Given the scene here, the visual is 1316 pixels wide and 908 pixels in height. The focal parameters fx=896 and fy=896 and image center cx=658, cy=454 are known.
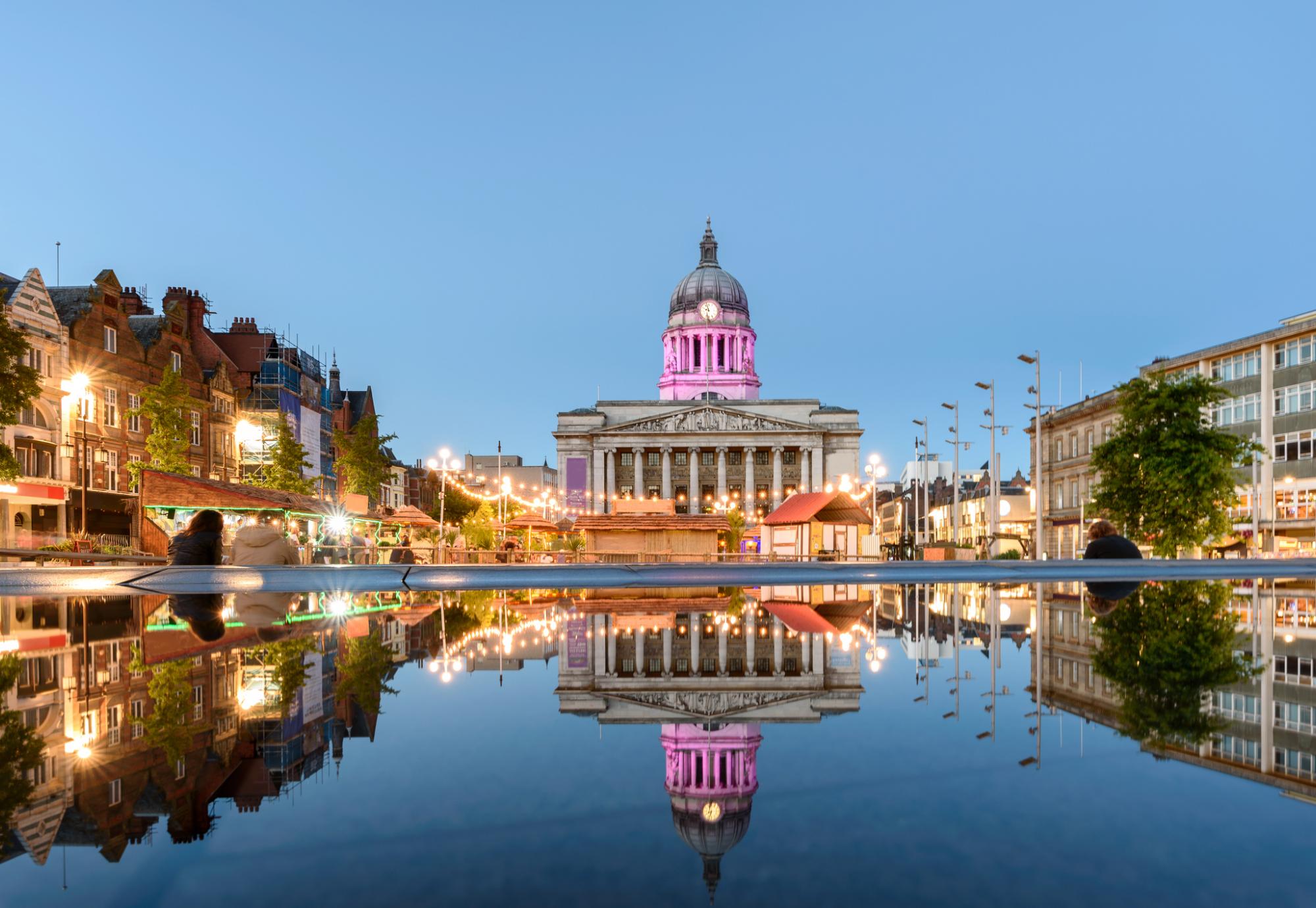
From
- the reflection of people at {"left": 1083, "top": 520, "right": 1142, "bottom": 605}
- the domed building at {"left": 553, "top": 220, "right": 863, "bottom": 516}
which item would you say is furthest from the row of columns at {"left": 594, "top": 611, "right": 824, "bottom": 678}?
the domed building at {"left": 553, "top": 220, "right": 863, "bottom": 516}

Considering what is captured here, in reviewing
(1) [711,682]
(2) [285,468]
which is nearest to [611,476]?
(2) [285,468]

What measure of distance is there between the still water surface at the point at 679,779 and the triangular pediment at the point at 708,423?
96.7 m

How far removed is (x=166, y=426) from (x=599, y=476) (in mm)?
65463

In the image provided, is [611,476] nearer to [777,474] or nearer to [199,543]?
[777,474]

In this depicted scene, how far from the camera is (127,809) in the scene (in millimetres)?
1920

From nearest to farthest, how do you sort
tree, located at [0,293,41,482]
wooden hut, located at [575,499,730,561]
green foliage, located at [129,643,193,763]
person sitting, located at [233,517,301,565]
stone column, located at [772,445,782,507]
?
green foliage, located at [129,643,193,763]
person sitting, located at [233,517,301,565]
tree, located at [0,293,41,482]
wooden hut, located at [575,499,730,561]
stone column, located at [772,445,782,507]

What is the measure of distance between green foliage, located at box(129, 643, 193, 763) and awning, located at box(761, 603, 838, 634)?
3.47m

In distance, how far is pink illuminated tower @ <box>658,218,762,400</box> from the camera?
124 m

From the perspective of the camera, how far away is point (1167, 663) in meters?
4.10

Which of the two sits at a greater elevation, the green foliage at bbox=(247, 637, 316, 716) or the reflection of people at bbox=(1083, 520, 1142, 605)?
the green foliage at bbox=(247, 637, 316, 716)

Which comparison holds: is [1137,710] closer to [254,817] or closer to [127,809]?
[254,817]

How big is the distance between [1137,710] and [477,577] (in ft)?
37.7

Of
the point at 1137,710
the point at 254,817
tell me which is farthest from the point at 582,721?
the point at 1137,710

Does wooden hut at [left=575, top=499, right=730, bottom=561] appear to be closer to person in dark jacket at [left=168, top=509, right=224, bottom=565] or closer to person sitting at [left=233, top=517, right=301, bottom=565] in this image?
person sitting at [left=233, top=517, right=301, bottom=565]
